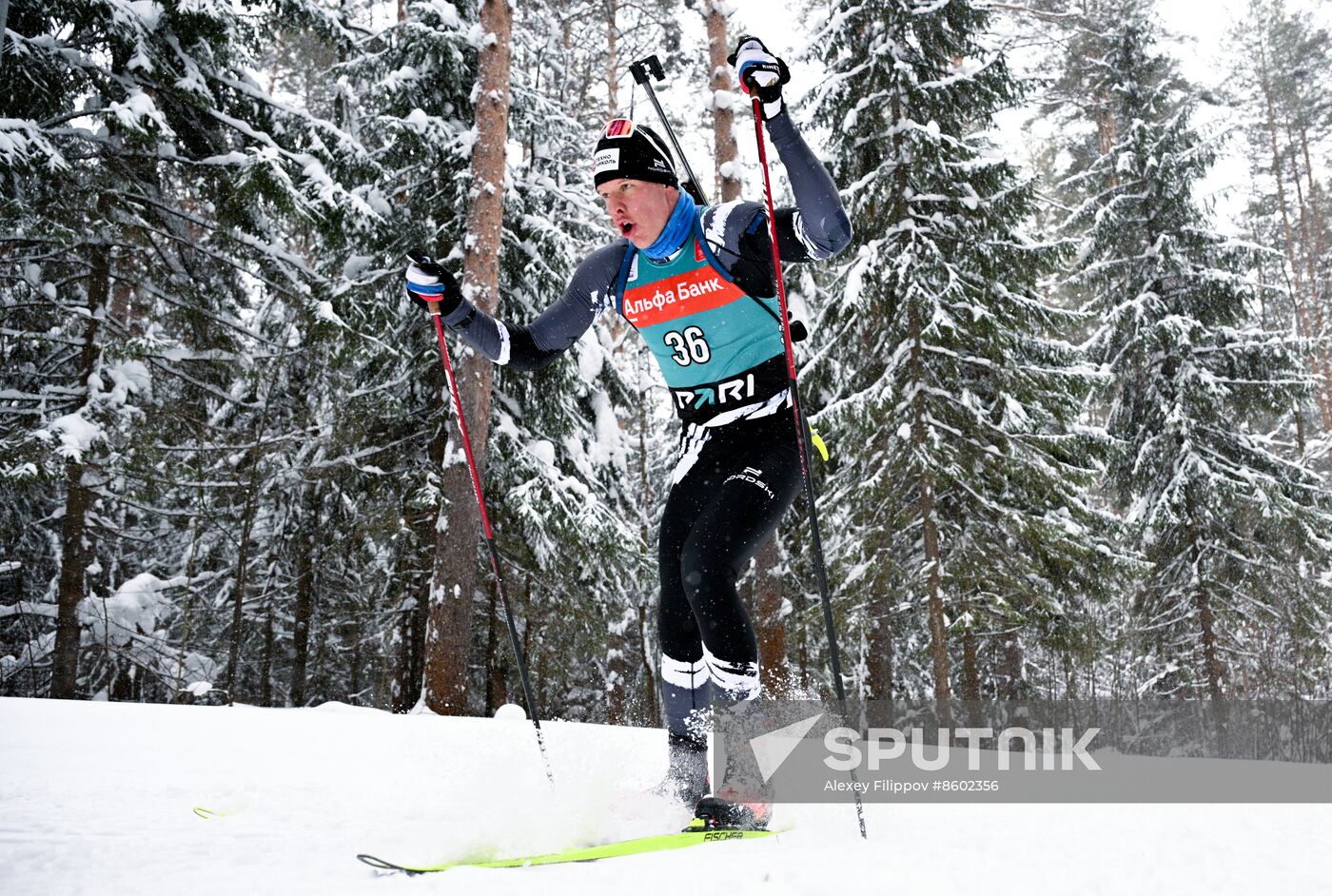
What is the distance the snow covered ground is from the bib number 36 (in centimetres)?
164

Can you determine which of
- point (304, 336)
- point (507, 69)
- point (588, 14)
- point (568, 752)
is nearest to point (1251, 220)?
point (588, 14)

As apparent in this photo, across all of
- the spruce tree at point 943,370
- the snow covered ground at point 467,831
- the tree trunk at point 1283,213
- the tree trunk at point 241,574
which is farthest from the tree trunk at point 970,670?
the tree trunk at point 1283,213

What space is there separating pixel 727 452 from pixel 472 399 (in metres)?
7.03

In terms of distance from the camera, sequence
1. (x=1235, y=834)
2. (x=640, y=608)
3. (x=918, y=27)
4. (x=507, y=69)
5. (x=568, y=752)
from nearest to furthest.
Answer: (x=1235, y=834) < (x=568, y=752) < (x=507, y=69) < (x=918, y=27) < (x=640, y=608)

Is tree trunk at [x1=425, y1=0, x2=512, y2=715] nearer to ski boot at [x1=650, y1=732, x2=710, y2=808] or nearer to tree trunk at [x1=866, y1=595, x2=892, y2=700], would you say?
ski boot at [x1=650, y1=732, x2=710, y2=808]

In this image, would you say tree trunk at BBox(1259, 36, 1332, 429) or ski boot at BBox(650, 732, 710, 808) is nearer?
ski boot at BBox(650, 732, 710, 808)

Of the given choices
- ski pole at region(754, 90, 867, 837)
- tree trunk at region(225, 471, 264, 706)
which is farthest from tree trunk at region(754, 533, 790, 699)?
ski pole at region(754, 90, 867, 837)

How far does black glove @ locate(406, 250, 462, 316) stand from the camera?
351 centimetres

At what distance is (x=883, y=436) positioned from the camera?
40.4 feet

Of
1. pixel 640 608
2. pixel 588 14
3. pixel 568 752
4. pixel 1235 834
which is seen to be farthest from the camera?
pixel 640 608

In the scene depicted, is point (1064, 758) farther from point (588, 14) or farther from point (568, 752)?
point (588, 14)

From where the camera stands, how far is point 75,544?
10.1 metres

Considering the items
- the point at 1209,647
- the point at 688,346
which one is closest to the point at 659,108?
the point at 688,346

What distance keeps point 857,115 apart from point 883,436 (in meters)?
4.71
